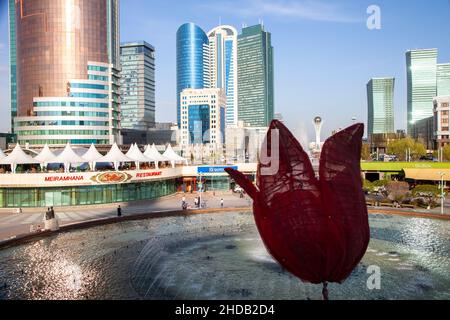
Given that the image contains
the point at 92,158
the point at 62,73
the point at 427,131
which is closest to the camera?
the point at 92,158

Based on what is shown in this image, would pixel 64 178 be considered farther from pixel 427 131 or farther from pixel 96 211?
pixel 427 131

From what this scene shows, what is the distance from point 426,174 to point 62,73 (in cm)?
6918

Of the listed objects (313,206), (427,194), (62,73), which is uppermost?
(62,73)

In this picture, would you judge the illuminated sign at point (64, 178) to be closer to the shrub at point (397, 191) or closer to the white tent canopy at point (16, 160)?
the white tent canopy at point (16, 160)

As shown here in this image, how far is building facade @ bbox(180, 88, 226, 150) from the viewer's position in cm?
16675

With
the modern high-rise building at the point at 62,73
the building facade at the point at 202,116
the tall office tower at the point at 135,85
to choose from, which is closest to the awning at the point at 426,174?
the modern high-rise building at the point at 62,73

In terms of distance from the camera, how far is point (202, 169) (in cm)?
5581

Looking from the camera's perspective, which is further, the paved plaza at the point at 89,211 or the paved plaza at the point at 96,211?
the paved plaza at the point at 96,211

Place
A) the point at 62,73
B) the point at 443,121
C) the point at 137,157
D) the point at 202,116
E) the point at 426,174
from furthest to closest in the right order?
the point at 202,116 → the point at 443,121 → the point at 62,73 → the point at 426,174 → the point at 137,157

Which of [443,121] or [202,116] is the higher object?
[202,116]

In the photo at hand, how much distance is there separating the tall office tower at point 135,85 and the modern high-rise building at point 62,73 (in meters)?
82.9

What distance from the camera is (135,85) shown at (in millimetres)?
169750

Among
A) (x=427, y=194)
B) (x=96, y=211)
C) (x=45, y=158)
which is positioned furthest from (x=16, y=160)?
(x=427, y=194)

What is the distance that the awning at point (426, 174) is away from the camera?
5331cm
